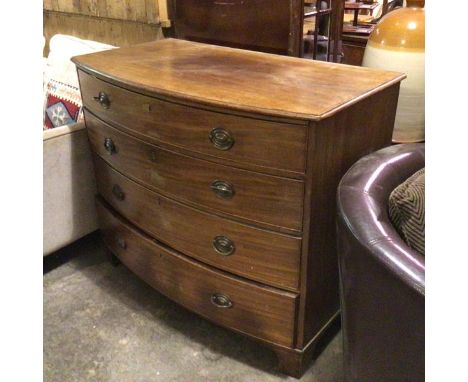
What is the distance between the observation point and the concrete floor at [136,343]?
1.47 m

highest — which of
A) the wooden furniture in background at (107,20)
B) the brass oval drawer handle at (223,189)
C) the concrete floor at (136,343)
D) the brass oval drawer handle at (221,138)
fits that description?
the wooden furniture in background at (107,20)

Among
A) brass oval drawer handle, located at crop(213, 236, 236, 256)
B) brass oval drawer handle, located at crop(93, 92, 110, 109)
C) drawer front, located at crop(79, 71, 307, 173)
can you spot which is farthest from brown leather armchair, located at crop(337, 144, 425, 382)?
brass oval drawer handle, located at crop(93, 92, 110, 109)

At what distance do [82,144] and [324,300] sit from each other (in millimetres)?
1107

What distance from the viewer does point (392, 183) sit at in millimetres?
1063

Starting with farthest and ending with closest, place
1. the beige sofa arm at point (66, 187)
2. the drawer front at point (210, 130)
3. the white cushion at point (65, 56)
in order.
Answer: the white cushion at point (65, 56) < the beige sofa arm at point (66, 187) < the drawer front at point (210, 130)

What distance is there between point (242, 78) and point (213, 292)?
2.10 ft

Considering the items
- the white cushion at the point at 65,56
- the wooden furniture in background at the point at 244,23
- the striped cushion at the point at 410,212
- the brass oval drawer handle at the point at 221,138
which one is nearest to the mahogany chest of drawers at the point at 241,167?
the brass oval drawer handle at the point at 221,138

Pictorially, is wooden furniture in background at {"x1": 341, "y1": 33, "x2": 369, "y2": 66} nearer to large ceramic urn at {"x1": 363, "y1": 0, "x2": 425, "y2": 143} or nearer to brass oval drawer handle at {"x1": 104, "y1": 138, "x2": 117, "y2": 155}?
large ceramic urn at {"x1": 363, "y1": 0, "x2": 425, "y2": 143}

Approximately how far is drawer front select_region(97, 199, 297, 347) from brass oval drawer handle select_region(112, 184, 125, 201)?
9 cm

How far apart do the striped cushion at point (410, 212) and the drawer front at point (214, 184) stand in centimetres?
25

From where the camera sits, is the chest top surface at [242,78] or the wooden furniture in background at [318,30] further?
the wooden furniture in background at [318,30]

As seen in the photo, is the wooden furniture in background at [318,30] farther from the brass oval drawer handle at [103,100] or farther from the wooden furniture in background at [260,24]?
the brass oval drawer handle at [103,100]
